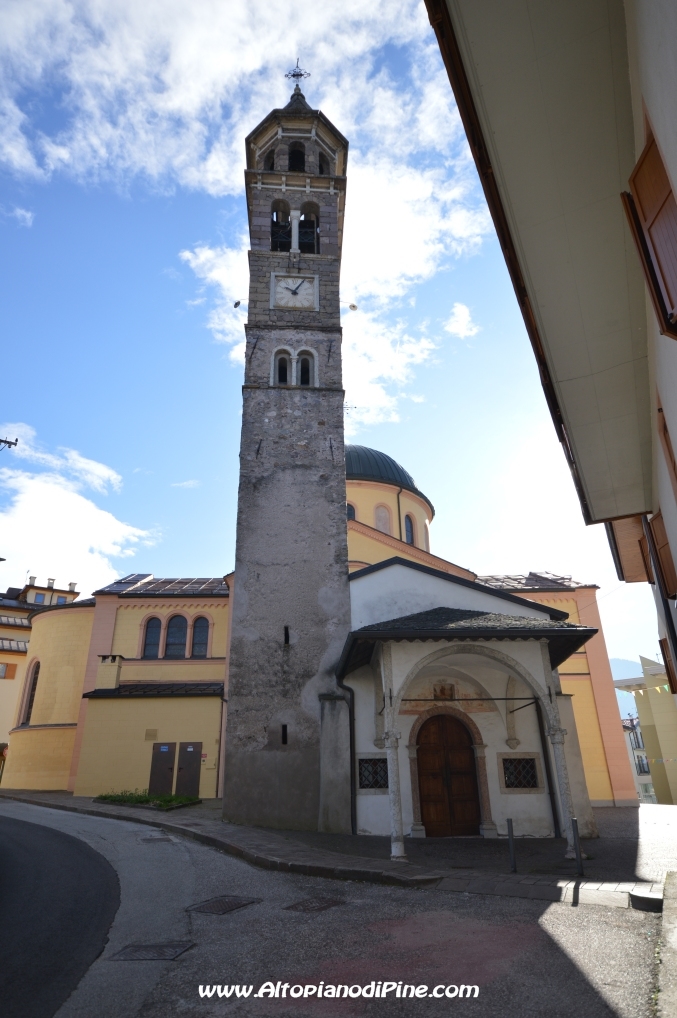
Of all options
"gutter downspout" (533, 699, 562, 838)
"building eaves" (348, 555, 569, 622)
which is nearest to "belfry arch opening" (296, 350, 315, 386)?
"building eaves" (348, 555, 569, 622)

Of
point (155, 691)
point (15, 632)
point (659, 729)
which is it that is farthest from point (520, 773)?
point (15, 632)

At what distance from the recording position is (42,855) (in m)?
10.1

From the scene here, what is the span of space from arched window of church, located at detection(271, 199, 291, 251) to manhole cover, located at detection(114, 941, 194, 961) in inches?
799

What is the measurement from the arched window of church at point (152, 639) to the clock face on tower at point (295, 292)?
13992 mm

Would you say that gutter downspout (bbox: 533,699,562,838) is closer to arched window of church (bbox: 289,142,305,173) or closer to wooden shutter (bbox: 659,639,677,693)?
wooden shutter (bbox: 659,639,677,693)

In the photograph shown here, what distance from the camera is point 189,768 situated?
21062 mm

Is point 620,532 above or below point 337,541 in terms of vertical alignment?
below

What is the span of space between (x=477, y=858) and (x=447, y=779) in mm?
3764

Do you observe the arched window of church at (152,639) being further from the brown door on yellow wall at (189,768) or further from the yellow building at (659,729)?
the yellow building at (659,729)

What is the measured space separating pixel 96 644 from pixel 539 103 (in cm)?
2471

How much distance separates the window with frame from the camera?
3.33 metres

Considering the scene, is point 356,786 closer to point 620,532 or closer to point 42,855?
point 42,855

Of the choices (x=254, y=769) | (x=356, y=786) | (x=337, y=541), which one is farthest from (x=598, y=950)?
(x=337, y=541)

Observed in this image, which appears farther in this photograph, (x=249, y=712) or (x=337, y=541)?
(x=337, y=541)
